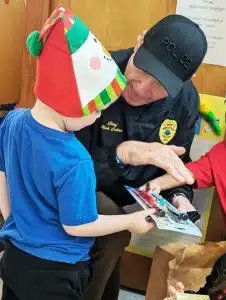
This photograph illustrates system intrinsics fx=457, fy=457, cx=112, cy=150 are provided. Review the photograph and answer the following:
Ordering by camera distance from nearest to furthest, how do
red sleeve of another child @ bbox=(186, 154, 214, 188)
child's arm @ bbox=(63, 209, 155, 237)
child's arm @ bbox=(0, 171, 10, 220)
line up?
child's arm @ bbox=(63, 209, 155, 237) → child's arm @ bbox=(0, 171, 10, 220) → red sleeve of another child @ bbox=(186, 154, 214, 188)

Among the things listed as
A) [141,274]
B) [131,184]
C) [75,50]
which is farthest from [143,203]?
[141,274]

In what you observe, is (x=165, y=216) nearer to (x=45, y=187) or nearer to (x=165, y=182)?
(x=165, y=182)

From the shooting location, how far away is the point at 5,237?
1139 millimetres

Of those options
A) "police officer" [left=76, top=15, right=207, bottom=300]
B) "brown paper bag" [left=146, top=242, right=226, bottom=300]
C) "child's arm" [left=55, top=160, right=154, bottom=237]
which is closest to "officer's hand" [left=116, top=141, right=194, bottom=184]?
"police officer" [left=76, top=15, right=207, bottom=300]

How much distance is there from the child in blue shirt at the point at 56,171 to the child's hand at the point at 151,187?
0.21 metres

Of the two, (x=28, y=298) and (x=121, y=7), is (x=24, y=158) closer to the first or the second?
(x=28, y=298)

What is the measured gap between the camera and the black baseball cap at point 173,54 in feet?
3.87

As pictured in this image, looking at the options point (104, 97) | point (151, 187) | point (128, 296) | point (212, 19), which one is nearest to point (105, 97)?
point (104, 97)

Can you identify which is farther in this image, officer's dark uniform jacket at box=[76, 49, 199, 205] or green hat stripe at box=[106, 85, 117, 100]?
officer's dark uniform jacket at box=[76, 49, 199, 205]

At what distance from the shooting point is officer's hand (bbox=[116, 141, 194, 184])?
1.20 meters

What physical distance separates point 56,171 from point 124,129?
0.45 m

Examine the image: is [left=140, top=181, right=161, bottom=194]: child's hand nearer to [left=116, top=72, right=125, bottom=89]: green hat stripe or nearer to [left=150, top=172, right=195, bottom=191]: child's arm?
[left=150, top=172, right=195, bottom=191]: child's arm

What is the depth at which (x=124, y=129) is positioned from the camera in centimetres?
138

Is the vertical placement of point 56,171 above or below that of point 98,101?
below
